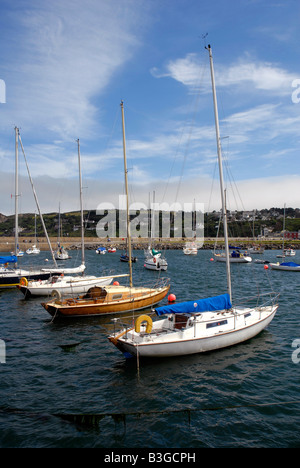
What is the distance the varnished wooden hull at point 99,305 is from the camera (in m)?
25.8

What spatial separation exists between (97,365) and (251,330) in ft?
32.0

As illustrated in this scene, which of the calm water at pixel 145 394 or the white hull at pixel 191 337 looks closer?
the calm water at pixel 145 394

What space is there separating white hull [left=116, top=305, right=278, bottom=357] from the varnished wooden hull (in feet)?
26.6

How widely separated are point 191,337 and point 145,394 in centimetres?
451

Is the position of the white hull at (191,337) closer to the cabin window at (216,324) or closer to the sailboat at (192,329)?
the sailboat at (192,329)

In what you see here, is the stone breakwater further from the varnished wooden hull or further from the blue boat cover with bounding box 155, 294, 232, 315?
the blue boat cover with bounding box 155, 294, 232, 315

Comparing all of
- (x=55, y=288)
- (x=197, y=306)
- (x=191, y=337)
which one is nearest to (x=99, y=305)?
(x=55, y=288)

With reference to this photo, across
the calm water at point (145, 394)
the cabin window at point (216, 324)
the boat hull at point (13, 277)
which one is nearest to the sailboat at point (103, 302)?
the calm water at point (145, 394)

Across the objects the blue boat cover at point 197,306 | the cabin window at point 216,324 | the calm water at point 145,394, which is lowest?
the calm water at point 145,394

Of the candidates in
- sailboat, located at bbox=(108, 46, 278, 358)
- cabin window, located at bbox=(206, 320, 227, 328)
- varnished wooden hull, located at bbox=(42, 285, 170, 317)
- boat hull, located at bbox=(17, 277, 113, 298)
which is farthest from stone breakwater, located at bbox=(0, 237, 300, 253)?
cabin window, located at bbox=(206, 320, 227, 328)

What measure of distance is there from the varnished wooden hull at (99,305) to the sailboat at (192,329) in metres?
7.58

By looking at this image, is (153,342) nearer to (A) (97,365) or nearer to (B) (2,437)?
(A) (97,365)

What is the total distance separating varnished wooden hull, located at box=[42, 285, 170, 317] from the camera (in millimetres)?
25797
